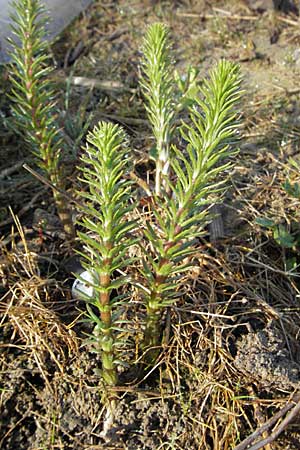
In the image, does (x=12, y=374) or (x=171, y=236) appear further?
(x=12, y=374)

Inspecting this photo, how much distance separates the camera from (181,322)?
6.73 feet

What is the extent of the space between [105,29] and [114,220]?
2415 millimetres

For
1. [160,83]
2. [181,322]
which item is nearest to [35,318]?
[181,322]

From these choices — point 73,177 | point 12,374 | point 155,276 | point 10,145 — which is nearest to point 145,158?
point 73,177

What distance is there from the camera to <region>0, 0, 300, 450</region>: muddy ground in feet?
6.13

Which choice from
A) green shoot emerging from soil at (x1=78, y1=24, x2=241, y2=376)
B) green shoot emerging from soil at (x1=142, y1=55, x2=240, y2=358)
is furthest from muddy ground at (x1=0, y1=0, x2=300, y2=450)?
green shoot emerging from soil at (x1=142, y1=55, x2=240, y2=358)

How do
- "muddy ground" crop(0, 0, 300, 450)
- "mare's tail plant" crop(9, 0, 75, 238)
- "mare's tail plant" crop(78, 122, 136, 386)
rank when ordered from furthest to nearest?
"mare's tail plant" crop(9, 0, 75, 238), "muddy ground" crop(0, 0, 300, 450), "mare's tail plant" crop(78, 122, 136, 386)

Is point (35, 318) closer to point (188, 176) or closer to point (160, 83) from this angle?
point (188, 176)

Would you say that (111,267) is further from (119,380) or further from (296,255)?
(296,255)

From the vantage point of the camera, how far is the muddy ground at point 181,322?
187cm

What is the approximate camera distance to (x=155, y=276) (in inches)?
67.9

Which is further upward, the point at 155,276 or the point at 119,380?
the point at 155,276

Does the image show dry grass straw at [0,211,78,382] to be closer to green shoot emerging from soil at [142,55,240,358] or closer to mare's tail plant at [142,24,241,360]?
mare's tail plant at [142,24,241,360]

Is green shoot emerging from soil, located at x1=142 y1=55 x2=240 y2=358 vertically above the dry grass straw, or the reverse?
green shoot emerging from soil, located at x1=142 y1=55 x2=240 y2=358
